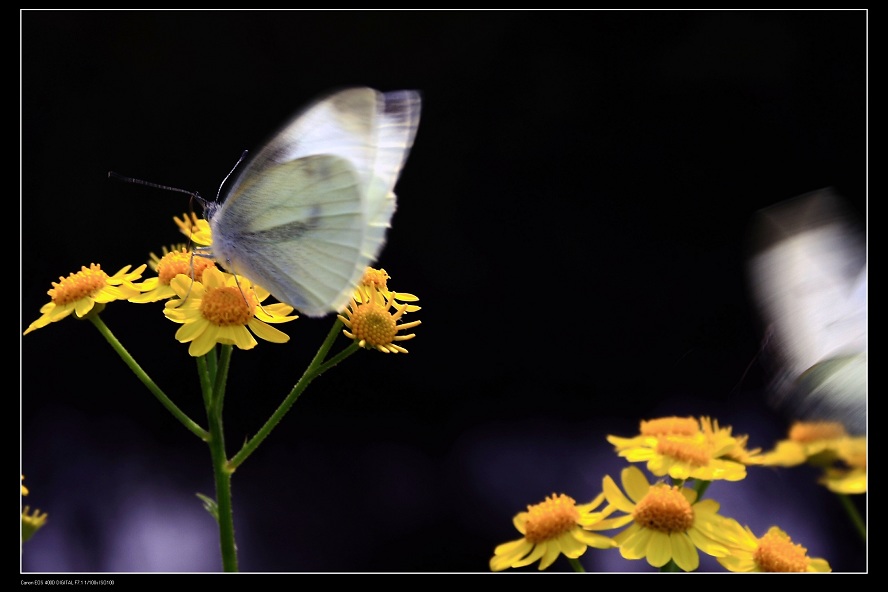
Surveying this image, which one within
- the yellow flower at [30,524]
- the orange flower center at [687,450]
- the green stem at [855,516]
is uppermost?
the orange flower center at [687,450]

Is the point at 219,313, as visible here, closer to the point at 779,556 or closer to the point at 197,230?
the point at 197,230

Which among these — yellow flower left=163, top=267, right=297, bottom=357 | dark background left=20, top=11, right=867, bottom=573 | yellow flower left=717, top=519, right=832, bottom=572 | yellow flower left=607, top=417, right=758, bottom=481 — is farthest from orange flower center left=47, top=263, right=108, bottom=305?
dark background left=20, top=11, right=867, bottom=573

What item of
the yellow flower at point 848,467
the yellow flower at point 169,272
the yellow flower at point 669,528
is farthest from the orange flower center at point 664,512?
the yellow flower at point 169,272

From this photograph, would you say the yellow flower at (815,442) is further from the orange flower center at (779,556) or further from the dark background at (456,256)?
the dark background at (456,256)

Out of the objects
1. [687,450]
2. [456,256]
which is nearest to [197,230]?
[687,450]

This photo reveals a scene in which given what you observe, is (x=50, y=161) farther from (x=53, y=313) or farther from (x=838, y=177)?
(x=838, y=177)
